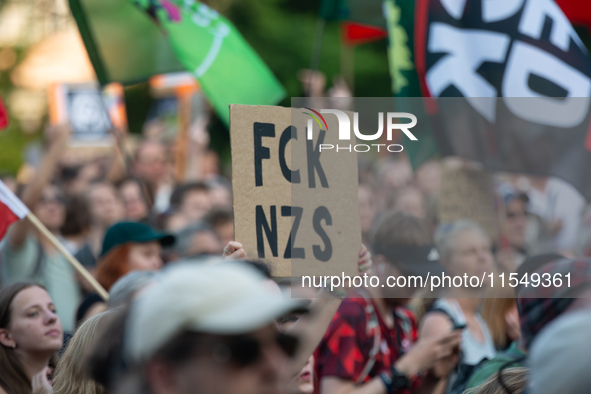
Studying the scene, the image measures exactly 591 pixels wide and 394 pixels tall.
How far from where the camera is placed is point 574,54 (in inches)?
185

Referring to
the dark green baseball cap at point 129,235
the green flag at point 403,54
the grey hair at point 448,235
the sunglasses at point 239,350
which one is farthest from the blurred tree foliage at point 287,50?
the sunglasses at point 239,350

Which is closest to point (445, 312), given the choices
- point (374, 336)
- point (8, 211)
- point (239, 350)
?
point (374, 336)

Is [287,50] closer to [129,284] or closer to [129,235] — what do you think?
[129,235]

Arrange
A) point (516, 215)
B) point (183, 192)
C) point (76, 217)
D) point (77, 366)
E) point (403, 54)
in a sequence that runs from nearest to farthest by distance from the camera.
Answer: point (77, 366), point (403, 54), point (76, 217), point (516, 215), point (183, 192)

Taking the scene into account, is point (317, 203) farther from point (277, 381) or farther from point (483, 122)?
point (483, 122)

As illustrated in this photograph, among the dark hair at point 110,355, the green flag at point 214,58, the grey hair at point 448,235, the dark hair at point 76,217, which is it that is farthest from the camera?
the dark hair at point 76,217

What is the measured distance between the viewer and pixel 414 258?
3816mm

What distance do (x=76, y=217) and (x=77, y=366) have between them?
10.9 ft

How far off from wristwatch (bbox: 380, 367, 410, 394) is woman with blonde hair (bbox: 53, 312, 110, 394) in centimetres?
131

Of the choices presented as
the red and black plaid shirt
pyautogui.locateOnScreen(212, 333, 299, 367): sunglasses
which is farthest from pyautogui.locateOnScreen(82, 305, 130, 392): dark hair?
the red and black plaid shirt

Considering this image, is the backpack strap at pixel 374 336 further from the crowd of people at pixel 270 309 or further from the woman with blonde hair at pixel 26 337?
the woman with blonde hair at pixel 26 337

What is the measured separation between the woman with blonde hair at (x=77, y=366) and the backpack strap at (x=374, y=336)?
1.26 m

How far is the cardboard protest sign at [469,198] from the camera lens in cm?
495

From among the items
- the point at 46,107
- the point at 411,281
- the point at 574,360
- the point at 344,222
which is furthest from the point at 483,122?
the point at 46,107
